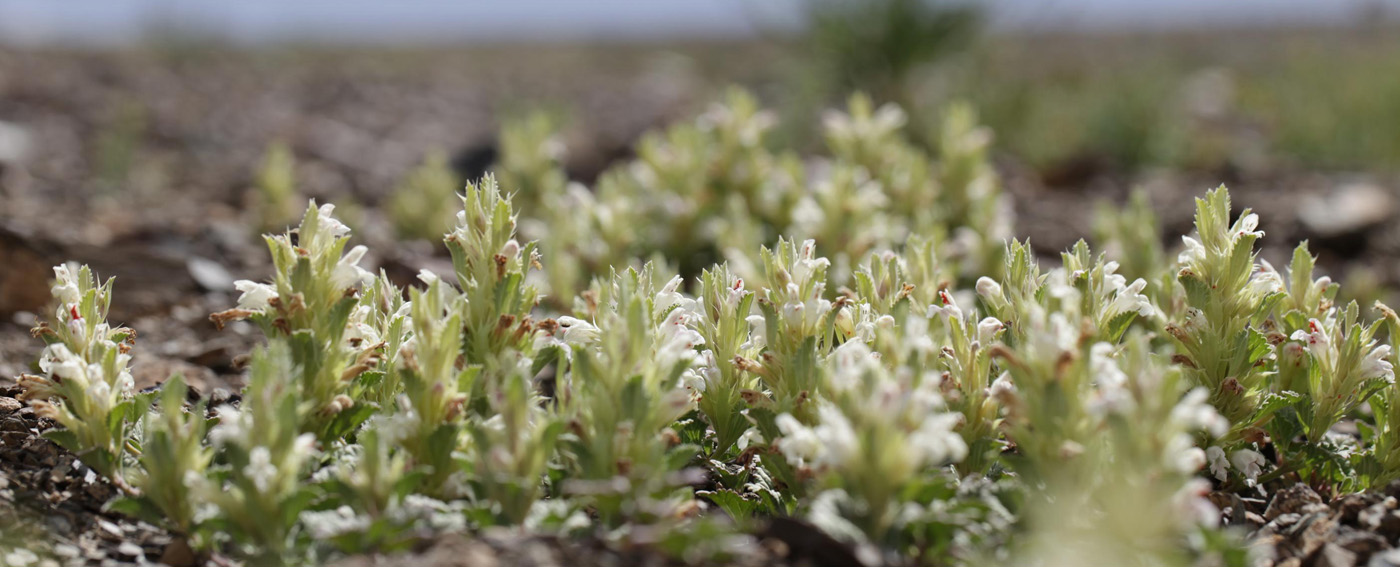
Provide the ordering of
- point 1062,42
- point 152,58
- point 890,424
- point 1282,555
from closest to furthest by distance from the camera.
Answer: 1. point 890,424
2. point 1282,555
3. point 152,58
4. point 1062,42

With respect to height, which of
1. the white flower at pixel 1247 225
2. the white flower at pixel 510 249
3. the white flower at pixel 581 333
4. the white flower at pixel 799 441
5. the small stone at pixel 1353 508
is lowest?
the white flower at pixel 799 441

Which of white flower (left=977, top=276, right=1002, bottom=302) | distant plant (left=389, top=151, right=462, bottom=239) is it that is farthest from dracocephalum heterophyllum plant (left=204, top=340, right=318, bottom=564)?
distant plant (left=389, top=151, right=462, bottom=239)

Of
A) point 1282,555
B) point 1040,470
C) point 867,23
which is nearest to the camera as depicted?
point 1040,470

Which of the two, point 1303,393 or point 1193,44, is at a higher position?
point 1193,44

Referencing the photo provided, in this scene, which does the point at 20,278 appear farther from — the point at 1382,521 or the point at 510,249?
the point at 1382,521

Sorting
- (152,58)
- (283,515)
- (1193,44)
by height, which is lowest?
(283,515)

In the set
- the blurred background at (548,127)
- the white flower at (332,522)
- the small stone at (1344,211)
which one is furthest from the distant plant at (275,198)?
the small stone at (1344,211)

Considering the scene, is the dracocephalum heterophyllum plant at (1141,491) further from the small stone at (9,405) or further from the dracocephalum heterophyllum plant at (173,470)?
the small stone at (9,405)

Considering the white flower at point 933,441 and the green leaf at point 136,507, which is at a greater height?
the white flower at point 933,441

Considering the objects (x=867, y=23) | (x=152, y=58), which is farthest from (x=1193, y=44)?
(x=152, y=58)

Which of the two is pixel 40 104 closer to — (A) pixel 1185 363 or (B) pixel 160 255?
(B) pixel 160 255
